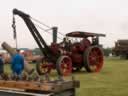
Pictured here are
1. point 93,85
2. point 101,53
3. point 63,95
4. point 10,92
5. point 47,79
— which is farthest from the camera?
point 101,53

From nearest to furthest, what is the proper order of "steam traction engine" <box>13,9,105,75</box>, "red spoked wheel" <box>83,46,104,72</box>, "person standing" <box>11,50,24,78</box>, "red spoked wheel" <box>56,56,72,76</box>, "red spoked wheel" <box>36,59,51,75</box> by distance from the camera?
"person standing" <box>11,50,24,78</box> < "red spoked wheel" <box>56,56,72,76</box> < "steam traction engine" <box>13,9,105,75</box> < "red spoked wheel" <box>36,59,51,75</box> < "red spoked wheel" <box>83,46,104,72</box>

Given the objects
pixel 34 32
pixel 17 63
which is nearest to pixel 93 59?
pixel 34 32

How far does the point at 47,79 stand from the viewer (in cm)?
759

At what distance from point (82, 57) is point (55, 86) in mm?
15040

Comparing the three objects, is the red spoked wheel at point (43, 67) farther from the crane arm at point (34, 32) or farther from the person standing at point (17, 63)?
the person standing at point (17, 63)

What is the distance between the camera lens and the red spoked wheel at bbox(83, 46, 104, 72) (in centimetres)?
2152

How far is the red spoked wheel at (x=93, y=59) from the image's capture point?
21516mm

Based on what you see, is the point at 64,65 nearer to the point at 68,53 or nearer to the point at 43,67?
the point at 68,53

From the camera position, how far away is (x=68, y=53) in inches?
838

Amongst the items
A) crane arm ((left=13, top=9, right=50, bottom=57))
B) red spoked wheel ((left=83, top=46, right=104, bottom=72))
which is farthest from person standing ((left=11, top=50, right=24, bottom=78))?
red spoked wheel ((left=83, top=46, right=104, bottom=72))

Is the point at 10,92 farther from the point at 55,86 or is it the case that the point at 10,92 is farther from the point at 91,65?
the point at 91,65

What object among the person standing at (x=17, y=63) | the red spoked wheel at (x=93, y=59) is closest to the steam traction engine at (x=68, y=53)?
the red spoked wheel at (x=93, y=59)

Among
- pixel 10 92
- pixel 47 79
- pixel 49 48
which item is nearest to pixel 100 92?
pixel 47 79

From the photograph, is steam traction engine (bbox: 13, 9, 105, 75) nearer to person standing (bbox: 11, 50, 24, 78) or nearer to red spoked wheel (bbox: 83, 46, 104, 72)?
red spoked wheel (bbox: 83, 46, 104, 72)
